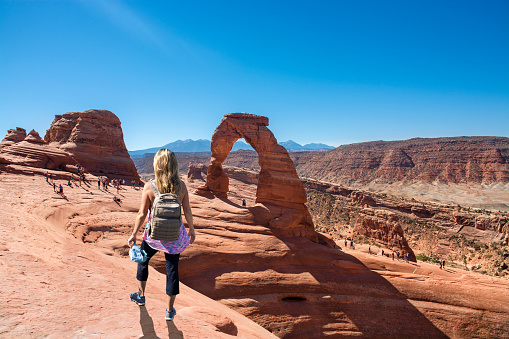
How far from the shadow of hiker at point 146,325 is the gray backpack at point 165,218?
124cm

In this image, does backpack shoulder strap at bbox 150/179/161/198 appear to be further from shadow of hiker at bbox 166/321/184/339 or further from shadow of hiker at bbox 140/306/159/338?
shadow of hiker at bbox 166/321/184/339

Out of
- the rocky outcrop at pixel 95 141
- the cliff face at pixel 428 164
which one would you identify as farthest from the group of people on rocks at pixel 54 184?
the cliff face at pixel 428 164

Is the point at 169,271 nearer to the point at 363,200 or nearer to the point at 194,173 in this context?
the point at 194,173

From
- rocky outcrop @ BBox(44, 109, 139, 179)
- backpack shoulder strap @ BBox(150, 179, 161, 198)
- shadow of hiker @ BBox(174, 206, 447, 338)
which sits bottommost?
shadow of hiker @ BBox(174, 206, 447, 338)

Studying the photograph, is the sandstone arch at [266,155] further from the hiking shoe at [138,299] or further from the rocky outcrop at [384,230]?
the hiking shoe at [138,299]

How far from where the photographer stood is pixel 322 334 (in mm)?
13195

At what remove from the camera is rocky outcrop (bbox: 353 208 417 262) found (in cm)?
2250

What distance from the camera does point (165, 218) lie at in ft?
13.2

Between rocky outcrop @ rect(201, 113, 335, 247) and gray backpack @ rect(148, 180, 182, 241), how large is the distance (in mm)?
12579

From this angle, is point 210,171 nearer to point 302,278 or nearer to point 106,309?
point 302,278

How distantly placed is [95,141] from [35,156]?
324 inches

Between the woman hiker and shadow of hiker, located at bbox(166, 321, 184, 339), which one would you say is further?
the woman hiker

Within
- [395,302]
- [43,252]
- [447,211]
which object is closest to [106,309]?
[43,252]

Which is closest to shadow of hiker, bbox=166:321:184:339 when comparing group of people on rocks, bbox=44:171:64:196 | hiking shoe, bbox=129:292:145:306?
hiking shoe, bbox=129:292:145:306
